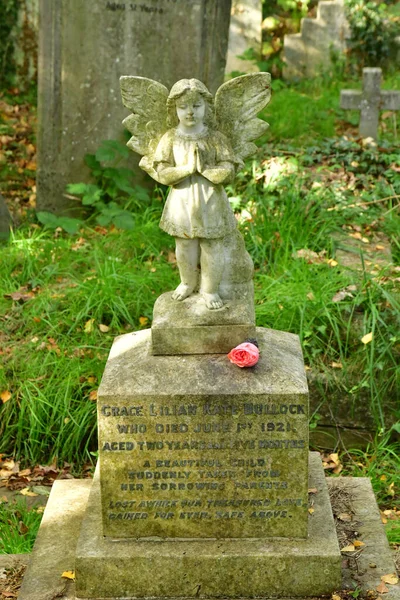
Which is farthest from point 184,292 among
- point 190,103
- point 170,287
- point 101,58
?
point 101,58

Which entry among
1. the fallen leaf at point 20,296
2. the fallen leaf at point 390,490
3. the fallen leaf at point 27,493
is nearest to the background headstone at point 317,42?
the fallen leaf at point 20,296

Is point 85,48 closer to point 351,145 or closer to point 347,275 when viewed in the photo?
point 351,145

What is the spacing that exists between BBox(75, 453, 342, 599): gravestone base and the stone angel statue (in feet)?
3.45

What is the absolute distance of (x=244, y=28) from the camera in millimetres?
11781

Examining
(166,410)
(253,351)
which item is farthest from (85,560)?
(253,351)

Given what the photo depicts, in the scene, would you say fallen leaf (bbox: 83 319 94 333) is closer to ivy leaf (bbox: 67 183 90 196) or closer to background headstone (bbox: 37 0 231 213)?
ivy leaf (bbox: 67 183 90 196)

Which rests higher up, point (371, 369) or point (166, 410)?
point (166, 410)

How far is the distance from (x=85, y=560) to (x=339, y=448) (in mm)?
2380

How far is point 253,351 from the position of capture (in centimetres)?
403

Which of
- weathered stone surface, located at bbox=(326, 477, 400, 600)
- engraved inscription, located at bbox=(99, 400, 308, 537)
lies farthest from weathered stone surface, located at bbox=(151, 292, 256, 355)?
weathered stone surface, located at bbox=(326, 477, 400, 600)

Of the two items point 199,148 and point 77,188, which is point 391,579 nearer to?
point 199,148

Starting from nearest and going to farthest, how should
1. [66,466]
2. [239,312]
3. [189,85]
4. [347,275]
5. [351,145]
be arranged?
[189,85]
[239,312]
[66,466]
[347,275]
[351,145]

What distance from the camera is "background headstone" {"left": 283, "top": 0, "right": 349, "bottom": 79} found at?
37.7ft

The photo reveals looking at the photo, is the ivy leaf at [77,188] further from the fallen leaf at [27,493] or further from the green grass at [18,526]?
the green grass at [18,526]
